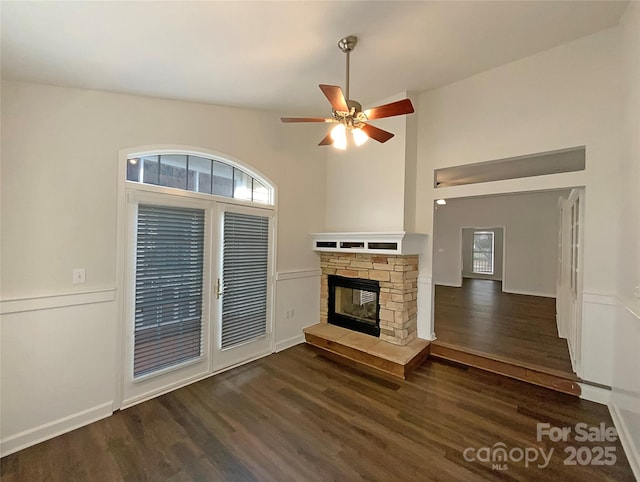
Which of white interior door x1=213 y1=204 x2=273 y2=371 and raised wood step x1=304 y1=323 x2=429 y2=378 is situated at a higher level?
white interior door x1=213 y1=204 x2=273 y2=371

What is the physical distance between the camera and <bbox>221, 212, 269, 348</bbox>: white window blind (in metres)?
3.34

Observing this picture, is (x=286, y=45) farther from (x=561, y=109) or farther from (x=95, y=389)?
(x=95, y=389)

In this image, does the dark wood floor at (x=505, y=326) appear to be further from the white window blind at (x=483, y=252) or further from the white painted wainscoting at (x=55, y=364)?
the white painted wainscoting at (x=55, y=364)

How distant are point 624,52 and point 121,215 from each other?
4935mm

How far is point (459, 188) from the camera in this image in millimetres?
3590

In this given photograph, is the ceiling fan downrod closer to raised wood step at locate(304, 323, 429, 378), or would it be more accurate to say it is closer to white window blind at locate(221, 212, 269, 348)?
white window blind at locate(221, 212, 269, 348)

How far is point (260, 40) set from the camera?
2.15 m

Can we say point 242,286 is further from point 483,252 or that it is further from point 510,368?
point 483,252

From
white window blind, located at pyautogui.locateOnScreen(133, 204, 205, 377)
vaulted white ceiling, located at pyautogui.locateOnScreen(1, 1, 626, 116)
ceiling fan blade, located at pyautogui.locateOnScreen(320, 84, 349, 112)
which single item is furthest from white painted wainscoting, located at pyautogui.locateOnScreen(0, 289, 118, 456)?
ceiling fan blade, located at pyautogui.locateOnScreen(320, 84, 349, 112)

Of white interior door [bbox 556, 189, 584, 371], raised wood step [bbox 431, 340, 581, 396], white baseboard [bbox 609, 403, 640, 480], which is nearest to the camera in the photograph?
white baseboard [bbox 609, 403, 640, 480]

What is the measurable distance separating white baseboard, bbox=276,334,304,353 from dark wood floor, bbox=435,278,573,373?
2.10 m

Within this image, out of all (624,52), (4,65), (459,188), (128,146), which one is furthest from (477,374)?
(4,65)

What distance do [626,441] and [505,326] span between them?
2.60 meters

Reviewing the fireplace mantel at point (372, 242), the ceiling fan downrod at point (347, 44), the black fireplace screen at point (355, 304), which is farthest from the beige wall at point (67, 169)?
the black fireplace screen at point (355, 304)
